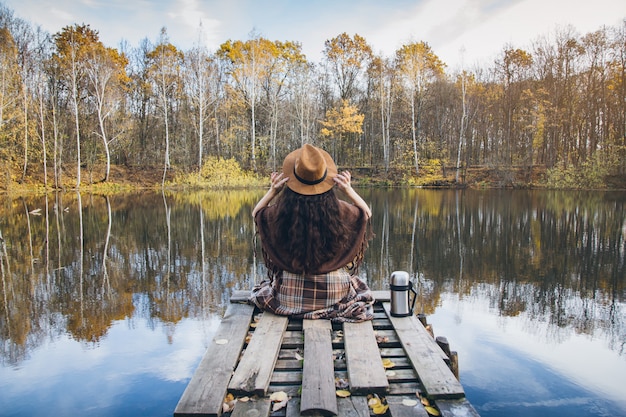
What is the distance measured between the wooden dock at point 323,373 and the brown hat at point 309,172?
127cm

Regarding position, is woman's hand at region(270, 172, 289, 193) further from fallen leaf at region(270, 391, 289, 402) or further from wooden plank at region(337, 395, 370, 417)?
wooden plank at region(337, 395, 370, 417)

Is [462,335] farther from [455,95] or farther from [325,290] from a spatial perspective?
[455,95]

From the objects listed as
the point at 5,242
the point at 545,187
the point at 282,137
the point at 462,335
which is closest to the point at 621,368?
the point at 462,335

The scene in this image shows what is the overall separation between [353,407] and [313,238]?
162 cm

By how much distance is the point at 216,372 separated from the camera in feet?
10.8

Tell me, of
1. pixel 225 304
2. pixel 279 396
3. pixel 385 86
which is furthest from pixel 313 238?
pixel 385 86

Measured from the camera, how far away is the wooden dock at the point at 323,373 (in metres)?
2.87

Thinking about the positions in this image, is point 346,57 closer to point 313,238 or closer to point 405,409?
point 313,238

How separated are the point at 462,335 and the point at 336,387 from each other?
2.93 m

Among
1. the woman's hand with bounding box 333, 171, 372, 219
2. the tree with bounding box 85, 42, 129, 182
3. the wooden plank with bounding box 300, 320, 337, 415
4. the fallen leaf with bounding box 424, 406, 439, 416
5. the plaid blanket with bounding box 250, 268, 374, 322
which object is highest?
the tree with bounding box 85, 42, 129, 182

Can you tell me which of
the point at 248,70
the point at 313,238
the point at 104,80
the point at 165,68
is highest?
the point at 165,68

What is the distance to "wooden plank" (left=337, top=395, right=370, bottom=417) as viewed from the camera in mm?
2791

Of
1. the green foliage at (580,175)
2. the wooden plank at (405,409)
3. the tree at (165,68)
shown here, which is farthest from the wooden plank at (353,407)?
the green foliage at (580,175)

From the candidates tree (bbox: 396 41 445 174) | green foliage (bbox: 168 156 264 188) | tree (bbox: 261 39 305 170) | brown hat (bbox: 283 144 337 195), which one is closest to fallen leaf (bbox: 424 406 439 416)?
brown hat (bbox: 283 144 337 195)
